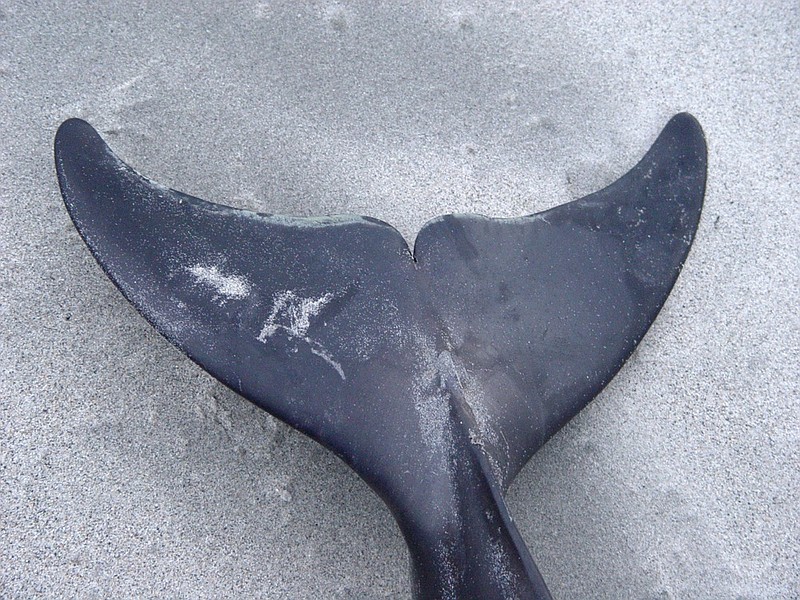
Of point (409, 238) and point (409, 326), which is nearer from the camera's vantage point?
point (409, 326)

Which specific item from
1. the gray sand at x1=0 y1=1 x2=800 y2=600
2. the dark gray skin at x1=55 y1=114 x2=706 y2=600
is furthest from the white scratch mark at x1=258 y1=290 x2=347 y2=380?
the gray sand at x1=0 y1=1 x2=800 y2=600

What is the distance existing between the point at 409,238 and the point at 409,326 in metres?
0.54

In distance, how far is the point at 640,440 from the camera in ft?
6.26

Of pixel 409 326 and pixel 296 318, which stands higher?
pixel 409 326

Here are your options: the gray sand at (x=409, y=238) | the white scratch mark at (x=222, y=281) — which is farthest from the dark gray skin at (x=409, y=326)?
the gray sand at (x=409, y=238)

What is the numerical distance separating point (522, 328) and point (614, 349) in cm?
26

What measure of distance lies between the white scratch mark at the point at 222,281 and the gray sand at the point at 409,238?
13.6 inches

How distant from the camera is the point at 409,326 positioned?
160 cm

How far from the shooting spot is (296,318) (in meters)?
1.59

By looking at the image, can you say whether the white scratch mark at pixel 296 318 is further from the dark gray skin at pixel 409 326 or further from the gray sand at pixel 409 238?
the gray sand at pixel 409 238

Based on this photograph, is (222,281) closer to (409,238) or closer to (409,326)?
(409,326)

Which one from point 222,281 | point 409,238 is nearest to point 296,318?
point 222,281

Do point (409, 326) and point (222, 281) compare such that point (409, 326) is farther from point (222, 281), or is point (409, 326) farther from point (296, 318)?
point (222, 281)

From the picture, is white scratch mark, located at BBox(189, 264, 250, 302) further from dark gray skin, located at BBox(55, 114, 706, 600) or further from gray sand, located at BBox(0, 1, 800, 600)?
gray sand, located at BBox(0, 1, 800, 600)
